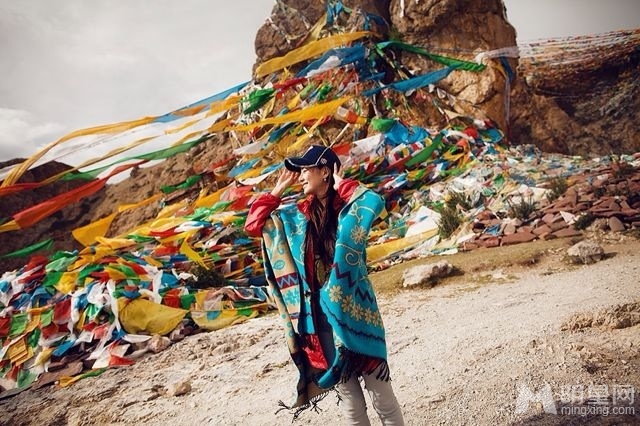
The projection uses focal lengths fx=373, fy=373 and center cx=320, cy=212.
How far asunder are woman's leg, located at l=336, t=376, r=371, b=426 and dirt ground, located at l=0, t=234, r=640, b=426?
0.70 m

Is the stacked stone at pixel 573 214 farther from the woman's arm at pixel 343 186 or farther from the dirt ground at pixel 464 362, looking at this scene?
the woman's arm at pixel 343 186

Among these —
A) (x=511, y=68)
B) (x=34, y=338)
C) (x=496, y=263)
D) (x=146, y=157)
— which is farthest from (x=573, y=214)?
(x=511, y=68)

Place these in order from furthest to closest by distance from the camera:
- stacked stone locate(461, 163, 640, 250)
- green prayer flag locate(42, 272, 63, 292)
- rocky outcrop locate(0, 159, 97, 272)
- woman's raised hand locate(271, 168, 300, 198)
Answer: rocky outcrop locate(0, 159, 97, 272)
green prayer flag locate(42, 272, 63, 292)
stacked stone locate(461, 163, 640, 250)
woman's raised hand locate(271, 168, 300, 198)

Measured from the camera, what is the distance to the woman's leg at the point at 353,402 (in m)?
1.61

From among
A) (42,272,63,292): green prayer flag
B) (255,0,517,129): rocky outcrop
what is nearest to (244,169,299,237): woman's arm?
(42,272,63,292): green prayer flag

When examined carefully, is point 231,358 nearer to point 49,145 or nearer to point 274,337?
point 274,337

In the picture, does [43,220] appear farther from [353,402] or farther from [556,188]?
[353,402]

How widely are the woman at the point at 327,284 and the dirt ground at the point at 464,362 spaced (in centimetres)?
81

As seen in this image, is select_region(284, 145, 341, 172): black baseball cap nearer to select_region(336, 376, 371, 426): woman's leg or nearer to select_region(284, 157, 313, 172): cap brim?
select_region(284, 157, 313, 172): cap brim

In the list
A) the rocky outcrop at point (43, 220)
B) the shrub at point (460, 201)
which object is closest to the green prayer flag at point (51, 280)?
the shrub at point (460, 201)

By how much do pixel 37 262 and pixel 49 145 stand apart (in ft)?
9.05

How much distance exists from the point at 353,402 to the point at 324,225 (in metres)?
0.78

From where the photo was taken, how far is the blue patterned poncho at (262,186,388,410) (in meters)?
1.52

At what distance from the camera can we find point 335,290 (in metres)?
1.53
